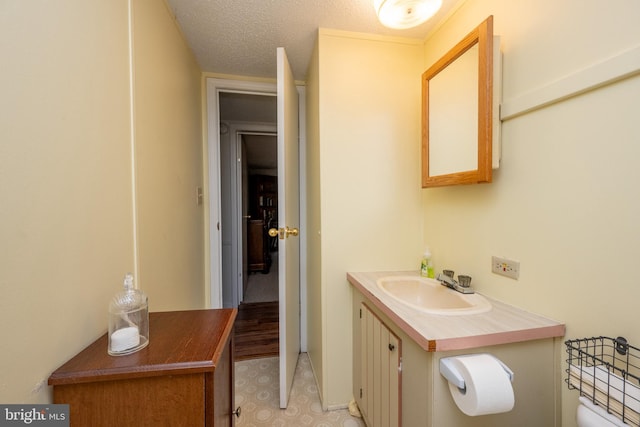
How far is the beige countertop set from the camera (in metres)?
0.80

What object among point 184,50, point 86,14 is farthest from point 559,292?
point 184,50

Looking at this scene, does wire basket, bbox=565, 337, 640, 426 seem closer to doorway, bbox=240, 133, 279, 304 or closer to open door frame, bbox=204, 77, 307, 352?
open door frame, bbox=204, 77, 307, 352

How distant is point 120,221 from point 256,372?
1.57m

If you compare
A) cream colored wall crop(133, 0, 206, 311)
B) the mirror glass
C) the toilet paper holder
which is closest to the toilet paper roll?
the toilet paper holder

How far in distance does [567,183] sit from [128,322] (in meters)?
1.44

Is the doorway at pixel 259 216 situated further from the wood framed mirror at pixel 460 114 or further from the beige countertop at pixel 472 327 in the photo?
the beige countertop at pixel 472 327

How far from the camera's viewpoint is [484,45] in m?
1.06

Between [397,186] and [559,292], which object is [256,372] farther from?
[559,292]

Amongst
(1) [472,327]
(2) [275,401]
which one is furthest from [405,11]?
(2) [275,401]

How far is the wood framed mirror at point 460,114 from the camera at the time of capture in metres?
1.07

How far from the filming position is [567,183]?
2.82 ft

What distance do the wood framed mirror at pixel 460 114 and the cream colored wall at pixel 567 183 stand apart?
99 mm

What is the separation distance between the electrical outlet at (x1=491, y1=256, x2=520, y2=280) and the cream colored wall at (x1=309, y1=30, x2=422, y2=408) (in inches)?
21.6

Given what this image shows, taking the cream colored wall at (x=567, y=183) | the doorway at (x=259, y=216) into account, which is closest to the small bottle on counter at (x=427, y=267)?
the cream colored wall at (x=567, y=183)
